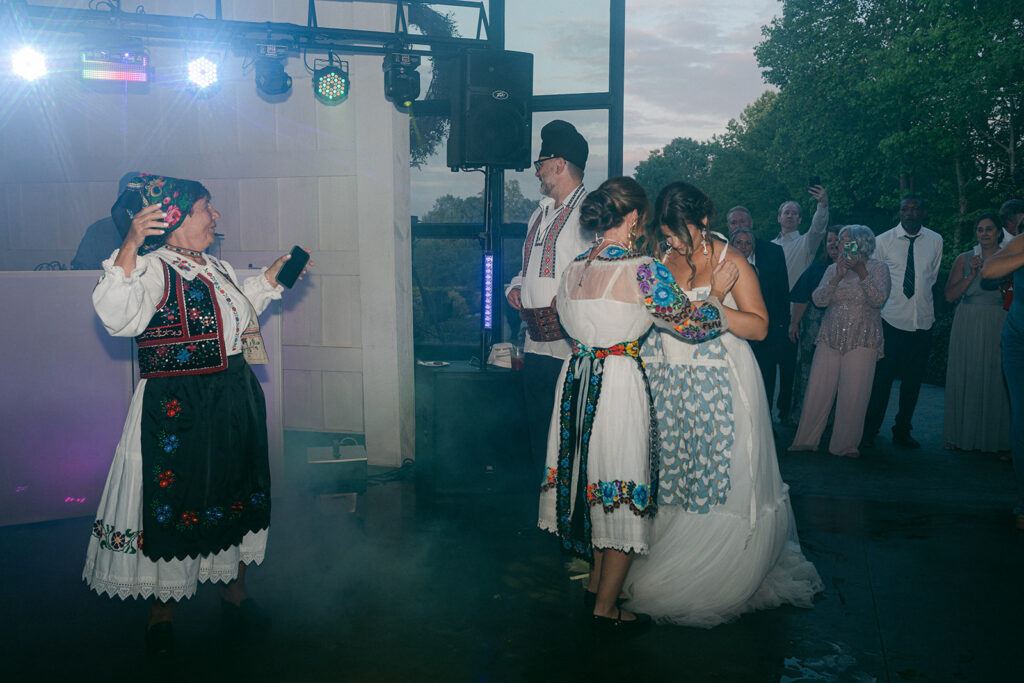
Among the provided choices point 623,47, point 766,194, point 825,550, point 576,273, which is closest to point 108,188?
point 623,47

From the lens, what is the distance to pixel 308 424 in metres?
5.31

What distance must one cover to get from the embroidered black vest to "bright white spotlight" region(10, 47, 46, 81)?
308cm

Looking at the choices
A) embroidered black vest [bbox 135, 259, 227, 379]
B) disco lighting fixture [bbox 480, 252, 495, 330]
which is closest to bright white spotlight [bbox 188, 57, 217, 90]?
disco lighting fixture [bbox 480, 252, 495, 330]

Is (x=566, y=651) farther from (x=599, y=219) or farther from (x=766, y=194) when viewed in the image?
(x=766, y=194)

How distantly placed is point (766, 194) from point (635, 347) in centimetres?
3168

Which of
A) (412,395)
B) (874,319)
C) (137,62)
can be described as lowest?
(412,395)

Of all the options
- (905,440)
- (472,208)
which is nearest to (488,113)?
(472,208)

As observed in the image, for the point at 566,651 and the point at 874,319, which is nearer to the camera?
the point at 566,651

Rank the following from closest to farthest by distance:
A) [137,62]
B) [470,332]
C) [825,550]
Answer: [825,550]
[137,62]
[470,332]

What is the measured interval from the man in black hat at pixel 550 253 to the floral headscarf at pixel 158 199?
1342 mm

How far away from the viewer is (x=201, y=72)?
4809 mm

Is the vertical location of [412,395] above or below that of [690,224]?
below

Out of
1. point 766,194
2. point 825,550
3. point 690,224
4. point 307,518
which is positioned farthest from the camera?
point 766,194

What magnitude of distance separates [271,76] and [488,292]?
1.90 m
